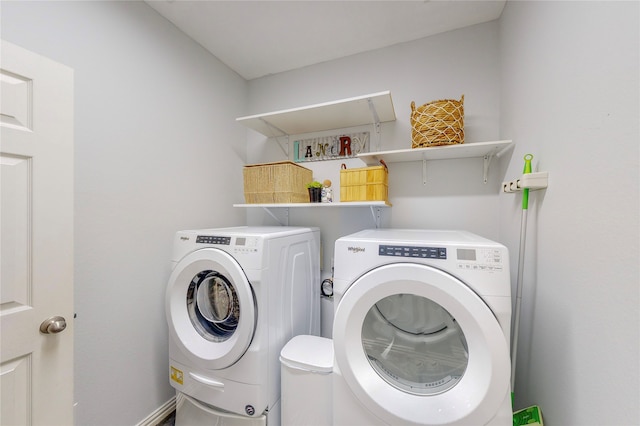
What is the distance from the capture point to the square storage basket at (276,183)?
71.6 inches

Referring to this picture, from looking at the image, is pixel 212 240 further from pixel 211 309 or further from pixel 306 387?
pixel 306 387

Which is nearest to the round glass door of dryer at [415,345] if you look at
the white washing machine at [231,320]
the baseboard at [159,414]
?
the white washing machine at [231,320]

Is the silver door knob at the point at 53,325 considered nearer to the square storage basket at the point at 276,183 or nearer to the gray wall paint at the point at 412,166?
the gray wall paint at the point at 412,166

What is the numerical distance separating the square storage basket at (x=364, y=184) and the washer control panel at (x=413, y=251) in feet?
2.12

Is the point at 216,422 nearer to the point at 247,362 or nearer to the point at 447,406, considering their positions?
the point at 247,362

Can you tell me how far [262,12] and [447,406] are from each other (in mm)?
2242

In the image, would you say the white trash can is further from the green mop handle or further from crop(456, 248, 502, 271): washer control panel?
the green mop handle

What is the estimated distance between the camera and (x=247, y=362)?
124 centimetres

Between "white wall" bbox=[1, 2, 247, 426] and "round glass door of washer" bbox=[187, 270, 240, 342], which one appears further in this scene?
"round glass door of washer" bbox=[187, 270, 240, 342]

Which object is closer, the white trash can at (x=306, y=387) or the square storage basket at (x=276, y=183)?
the white trash can at (x=306, y=387)

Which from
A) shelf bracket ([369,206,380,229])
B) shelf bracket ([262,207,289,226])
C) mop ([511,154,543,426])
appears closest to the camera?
mop ([511,154,543,426])

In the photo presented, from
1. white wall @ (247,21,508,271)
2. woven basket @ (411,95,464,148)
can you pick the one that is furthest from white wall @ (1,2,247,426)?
woven basket @ (411,95,464,148)

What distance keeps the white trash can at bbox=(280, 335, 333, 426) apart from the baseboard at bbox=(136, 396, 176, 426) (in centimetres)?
90

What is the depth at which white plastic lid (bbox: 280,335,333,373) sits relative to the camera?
121cm
